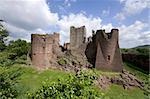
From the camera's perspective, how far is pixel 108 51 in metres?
78.5

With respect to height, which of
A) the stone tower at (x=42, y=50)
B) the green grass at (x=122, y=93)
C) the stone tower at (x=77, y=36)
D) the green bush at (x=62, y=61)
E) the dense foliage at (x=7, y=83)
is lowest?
the green grass at (x=122, y=93)

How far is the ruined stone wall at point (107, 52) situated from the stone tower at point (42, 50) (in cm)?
1059

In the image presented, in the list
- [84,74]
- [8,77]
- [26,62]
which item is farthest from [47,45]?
[84,74]

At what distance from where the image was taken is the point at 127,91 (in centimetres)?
6938

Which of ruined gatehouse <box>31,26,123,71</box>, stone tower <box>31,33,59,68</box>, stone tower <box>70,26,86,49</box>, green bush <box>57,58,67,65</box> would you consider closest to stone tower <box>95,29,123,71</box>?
ruined gatehouse <box>31,26,123,71</box>

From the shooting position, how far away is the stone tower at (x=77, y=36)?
272 feet

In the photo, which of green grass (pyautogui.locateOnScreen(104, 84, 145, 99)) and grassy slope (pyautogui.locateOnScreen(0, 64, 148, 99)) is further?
green grass (pyautogui.locateOnScreen(104, 84, 145, 99))

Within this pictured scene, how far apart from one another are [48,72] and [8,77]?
44183 millimetres

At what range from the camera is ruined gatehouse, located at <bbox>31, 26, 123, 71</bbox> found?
74875 millimetres

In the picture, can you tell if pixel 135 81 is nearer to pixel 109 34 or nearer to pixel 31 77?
pixel 109 34

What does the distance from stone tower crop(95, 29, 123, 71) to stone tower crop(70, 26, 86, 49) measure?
5167 mm

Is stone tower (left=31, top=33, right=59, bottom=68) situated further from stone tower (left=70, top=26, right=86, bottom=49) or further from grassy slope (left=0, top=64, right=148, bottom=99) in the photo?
stone tower (left=70, top=26, right=86, bottom=49)

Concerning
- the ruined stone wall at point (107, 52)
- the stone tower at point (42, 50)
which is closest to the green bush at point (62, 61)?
the stone tower at point (42, 50)

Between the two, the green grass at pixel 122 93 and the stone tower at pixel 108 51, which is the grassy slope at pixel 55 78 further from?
the stone tower at pixel 108 51
